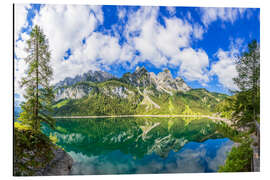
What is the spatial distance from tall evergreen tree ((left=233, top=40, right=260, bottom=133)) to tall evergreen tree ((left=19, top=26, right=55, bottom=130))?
7761 mm

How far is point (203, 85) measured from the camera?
36.0 feet

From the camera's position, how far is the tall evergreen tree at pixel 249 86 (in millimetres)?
6109

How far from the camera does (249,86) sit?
6395mm

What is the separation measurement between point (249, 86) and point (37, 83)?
8.43 metres

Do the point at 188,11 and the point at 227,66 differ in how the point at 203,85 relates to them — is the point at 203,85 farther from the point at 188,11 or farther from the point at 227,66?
the point at 188,11

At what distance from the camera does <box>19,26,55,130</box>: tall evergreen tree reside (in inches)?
213

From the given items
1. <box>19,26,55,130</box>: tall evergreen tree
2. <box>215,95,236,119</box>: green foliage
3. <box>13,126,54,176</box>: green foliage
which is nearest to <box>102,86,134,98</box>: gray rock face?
<box>215,95,236,119</box>: green foliage

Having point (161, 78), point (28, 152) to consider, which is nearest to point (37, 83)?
point (28, 152)

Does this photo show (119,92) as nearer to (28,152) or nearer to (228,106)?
(228,106)

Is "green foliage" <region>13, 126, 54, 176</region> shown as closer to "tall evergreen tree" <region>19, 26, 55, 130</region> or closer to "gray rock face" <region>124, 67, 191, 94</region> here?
"tall evergreen tree" <region>19, 26, 55, 130</region>

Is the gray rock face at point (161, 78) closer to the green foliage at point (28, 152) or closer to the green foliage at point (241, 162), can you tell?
the green foliage at point (241, 162)

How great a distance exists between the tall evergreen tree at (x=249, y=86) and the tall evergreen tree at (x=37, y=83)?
7.76 m

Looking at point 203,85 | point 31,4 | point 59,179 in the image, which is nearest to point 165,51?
point 203,85

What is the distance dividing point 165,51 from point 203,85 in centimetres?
415
